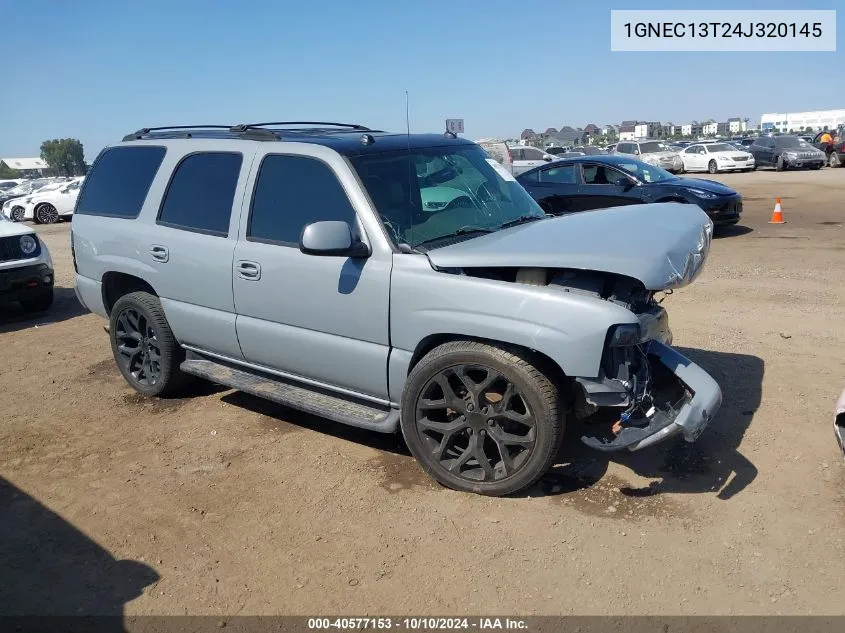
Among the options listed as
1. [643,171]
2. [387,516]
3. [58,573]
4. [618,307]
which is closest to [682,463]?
[618,307]

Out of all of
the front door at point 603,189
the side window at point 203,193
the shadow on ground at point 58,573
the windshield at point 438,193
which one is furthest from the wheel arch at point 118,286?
the front door at point 603,189

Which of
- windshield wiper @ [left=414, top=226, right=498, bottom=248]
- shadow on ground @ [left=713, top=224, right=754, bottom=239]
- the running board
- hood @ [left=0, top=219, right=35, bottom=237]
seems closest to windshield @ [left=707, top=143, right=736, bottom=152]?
shadow on ground @ [left=713, top=224, right=754, bottom=239]

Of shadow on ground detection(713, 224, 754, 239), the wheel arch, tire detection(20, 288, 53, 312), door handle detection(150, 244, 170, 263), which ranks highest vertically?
door handle detection(150, 244, 170, 263)

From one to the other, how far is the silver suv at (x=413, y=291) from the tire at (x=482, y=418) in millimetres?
11

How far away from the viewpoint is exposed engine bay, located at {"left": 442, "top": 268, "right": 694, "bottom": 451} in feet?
11.9

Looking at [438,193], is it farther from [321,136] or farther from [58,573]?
[58,573]

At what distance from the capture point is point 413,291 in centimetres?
393

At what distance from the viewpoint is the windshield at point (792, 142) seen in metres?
30.6

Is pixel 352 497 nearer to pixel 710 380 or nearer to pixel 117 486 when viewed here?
pixel 117 486

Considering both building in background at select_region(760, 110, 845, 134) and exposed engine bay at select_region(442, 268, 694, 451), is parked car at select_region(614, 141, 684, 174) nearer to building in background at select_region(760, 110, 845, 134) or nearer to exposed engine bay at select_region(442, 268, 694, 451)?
exposed engine bay at select_region(442, 268, 694, 451)

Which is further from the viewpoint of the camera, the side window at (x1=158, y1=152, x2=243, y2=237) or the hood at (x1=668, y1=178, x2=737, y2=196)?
the hood at (x1=668, y1=178, x2=737, y2=196)

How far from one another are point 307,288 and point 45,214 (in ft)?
77.2

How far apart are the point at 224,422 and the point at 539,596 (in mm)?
2851

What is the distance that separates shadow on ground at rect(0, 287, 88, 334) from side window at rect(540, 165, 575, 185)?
842 centimetres
